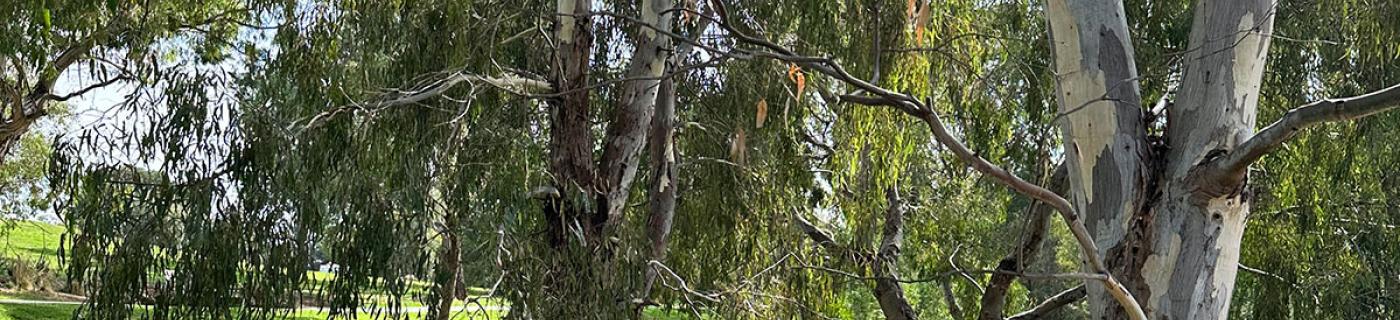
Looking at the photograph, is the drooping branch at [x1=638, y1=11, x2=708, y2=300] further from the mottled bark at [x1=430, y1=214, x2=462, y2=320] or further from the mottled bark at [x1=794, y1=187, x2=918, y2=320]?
the mottled bark at [x1=794, y1=187, x2=918, y2=320]

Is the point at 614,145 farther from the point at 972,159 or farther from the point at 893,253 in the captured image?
the point at 893,253

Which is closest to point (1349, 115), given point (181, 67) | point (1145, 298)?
point (1145, 298)

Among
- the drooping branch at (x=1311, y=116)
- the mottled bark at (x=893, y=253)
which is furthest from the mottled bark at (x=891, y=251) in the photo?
the drooping branch at (x=1311, y=116)

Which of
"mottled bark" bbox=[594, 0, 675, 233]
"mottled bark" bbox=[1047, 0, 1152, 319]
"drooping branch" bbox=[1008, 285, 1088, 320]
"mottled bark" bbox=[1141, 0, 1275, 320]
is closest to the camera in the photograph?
"mottled bark" bbox=[1141, 0, 1275, 320]

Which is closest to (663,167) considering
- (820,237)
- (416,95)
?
(416,95)

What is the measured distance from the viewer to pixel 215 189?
4.16 meters

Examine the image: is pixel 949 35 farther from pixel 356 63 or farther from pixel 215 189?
pixel 215 189

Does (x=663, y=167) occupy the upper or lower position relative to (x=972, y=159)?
upper

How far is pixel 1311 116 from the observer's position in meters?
2.47

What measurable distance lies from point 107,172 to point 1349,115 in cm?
362

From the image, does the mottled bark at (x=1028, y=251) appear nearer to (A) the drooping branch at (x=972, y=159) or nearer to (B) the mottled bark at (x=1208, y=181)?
(B) the mottled bark at (x=1208, y=181)

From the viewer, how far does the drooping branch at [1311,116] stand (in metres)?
2.38

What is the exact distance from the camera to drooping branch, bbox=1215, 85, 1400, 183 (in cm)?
238

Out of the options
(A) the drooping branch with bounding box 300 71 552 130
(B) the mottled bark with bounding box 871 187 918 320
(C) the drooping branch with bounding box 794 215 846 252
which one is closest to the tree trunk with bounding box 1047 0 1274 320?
(A) the drooping branch with bounding box 300 71 552 130
